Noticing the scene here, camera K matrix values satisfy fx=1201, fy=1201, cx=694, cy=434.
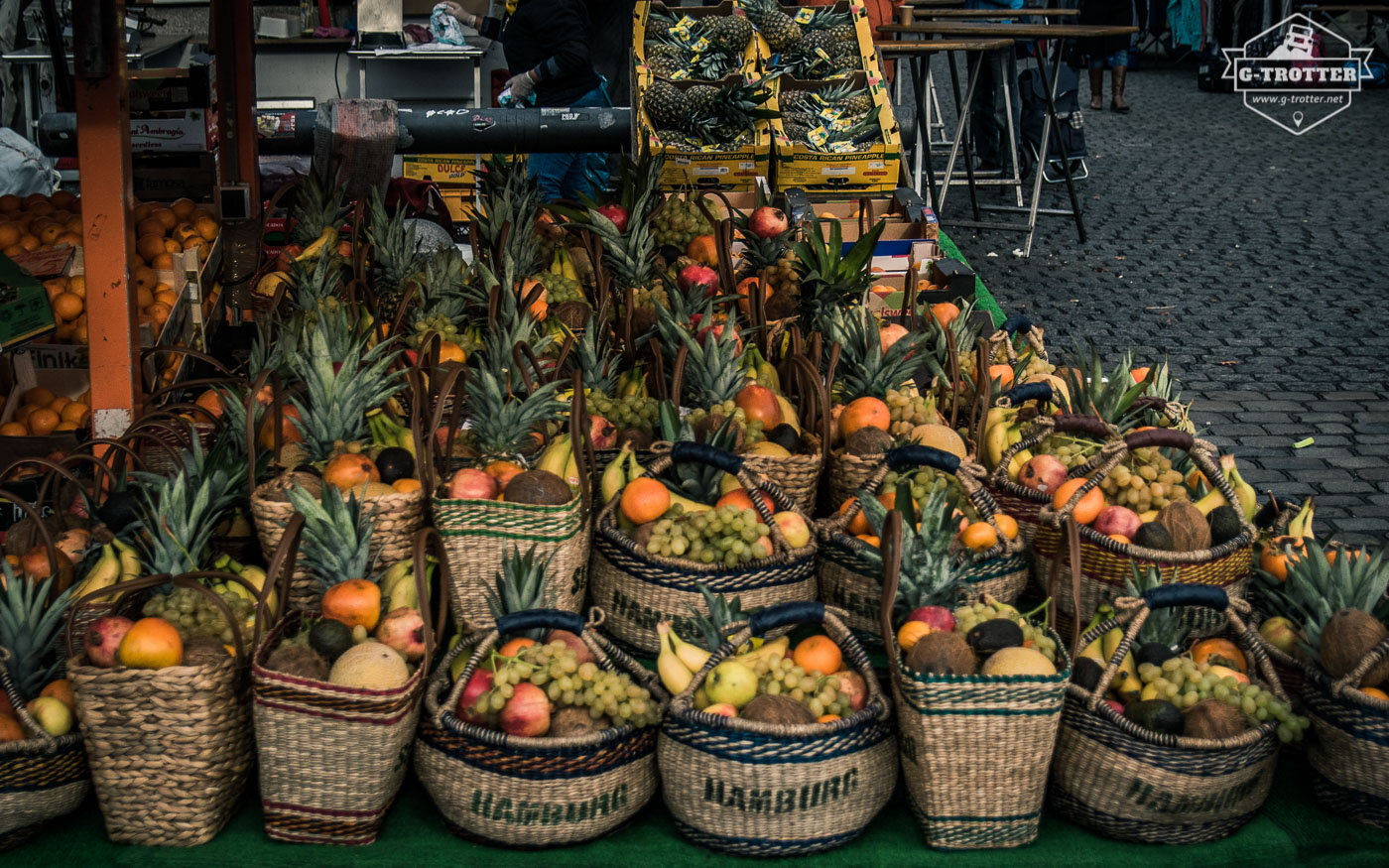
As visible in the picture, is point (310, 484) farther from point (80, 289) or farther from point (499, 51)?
point (499, 51)

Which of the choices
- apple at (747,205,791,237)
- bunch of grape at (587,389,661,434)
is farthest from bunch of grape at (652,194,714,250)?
bunch of grape at (587,389,661,434)

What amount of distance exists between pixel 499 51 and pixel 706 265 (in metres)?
7.63

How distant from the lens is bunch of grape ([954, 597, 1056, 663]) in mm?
2803

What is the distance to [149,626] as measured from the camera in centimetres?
262

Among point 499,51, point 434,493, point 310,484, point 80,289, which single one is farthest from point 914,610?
point 499,51

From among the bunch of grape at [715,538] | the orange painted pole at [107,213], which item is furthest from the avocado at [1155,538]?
the orange painted pole at [107,213]

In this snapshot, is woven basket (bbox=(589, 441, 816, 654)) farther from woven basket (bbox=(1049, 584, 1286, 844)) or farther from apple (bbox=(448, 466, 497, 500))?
woven basket (bbox=(1049, 584, 1286, 844))

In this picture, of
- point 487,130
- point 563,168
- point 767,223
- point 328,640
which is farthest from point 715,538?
Result: point 563,168

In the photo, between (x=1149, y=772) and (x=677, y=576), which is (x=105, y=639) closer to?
(x=677, y=576)

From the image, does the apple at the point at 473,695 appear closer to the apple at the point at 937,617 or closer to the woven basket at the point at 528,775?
the woven basket at the point at 528,775

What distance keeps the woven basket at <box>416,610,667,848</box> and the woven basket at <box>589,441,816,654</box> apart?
16.1 inches

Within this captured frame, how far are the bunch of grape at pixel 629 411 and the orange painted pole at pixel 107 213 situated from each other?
1500 mm

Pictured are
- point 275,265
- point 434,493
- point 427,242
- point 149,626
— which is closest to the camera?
point 149,626

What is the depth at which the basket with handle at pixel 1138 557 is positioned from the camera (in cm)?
316
